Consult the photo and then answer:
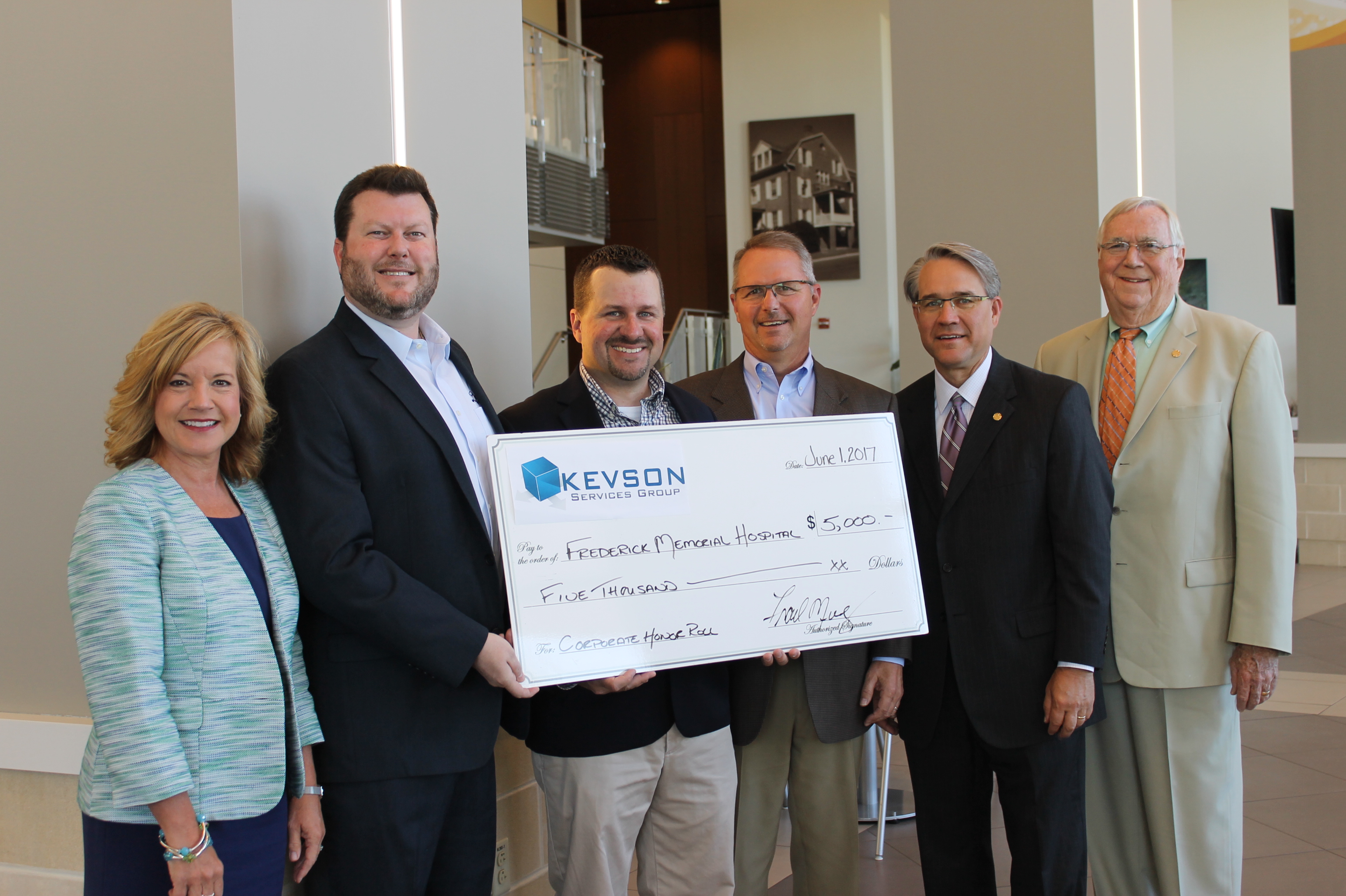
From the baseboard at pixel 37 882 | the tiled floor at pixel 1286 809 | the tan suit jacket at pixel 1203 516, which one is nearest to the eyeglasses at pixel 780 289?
the tan suit jacket at pixel 1203 516

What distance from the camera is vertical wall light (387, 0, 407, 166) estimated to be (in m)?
2.53

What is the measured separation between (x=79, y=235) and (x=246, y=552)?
35.0 inches

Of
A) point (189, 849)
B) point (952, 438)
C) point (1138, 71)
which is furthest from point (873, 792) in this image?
point (1138, 71)

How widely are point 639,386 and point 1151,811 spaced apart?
1.71 m

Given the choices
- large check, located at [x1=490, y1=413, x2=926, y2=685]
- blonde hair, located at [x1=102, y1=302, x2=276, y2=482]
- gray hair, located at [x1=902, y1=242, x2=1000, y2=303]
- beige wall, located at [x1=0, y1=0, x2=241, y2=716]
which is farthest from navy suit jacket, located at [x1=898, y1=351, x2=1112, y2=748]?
beige wall, located at [x1=0, y1=0, x2=241, y2=716]

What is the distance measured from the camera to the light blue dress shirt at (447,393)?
2.10 m

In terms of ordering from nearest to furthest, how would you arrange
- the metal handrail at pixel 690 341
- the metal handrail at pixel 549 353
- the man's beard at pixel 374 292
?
the man's beard at pixel 374 292 < the metal handrail at pixel 690 341 < the metal handrail at pixel 549 353

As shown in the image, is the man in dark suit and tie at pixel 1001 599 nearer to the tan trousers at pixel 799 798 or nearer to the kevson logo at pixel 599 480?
the tan trousers at pixel 799 798

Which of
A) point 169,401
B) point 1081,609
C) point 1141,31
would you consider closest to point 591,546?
point 169,401

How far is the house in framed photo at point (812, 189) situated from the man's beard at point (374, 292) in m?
10.9

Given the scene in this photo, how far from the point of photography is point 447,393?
85.7 inches

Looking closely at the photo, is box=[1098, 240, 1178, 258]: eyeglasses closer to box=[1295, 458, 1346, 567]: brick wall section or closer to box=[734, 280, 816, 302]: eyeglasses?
box=[734, 280, 816, 302]: eyeglasses

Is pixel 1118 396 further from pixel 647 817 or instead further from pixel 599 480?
pixel 647 817
